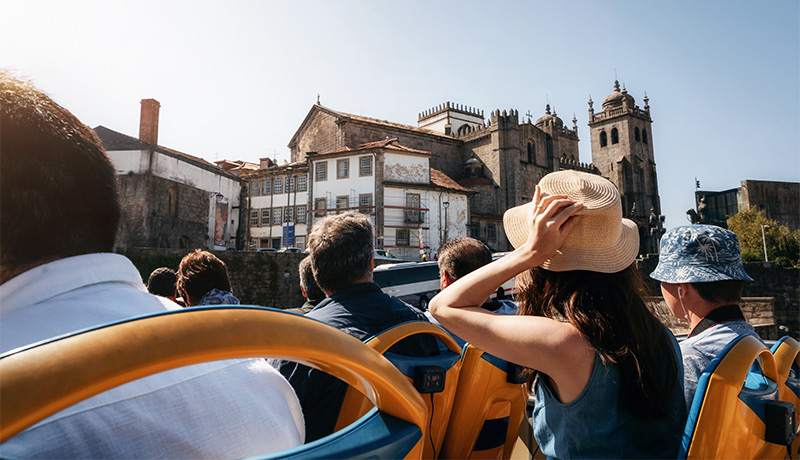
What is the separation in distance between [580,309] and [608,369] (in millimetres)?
212

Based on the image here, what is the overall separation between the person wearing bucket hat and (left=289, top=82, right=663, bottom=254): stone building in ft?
114

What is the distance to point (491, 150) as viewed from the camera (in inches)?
1759

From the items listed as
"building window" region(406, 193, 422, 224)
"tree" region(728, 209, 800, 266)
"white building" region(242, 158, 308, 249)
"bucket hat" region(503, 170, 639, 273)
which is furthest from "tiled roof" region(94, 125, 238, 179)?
"tree" region(728, 209, 800, 266)

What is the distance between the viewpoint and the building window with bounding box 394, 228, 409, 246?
Answer: 109ft

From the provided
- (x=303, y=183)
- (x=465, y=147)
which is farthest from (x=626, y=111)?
(x=303, y=183)

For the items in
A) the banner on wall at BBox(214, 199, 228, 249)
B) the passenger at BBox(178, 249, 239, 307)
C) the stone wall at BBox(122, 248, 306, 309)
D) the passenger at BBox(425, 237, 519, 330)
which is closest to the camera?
the passenger at BBox(425, 237, 519, 330)

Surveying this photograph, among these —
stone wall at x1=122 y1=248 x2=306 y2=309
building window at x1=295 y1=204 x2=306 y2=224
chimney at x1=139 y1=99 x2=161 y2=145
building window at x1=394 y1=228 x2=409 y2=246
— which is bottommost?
stone wall at x1=122 y1=248 x2=306 y2=309

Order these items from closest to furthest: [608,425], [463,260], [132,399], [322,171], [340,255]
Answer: [132,399], [608,425], [340,255], [463,260], [322,171]

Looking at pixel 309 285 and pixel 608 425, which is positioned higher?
pixel 309 285

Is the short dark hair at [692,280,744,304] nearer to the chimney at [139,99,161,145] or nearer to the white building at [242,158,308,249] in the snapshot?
the chimney at [139,99,161,145]

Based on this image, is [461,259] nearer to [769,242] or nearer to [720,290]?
[720,290]

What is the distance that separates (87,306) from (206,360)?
624 mm

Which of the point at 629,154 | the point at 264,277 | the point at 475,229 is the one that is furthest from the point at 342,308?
the point at 629,154

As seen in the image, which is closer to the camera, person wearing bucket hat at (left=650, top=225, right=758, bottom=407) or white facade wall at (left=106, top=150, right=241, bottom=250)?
person wearing bucket hat at (left=650, top=225, right=758, bottom=407)
